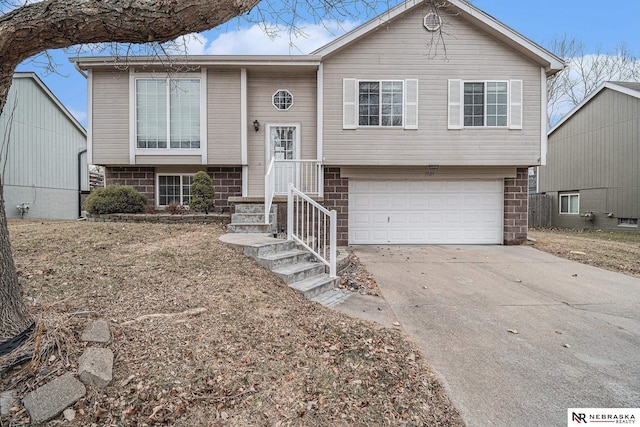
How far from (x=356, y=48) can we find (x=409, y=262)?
603cm

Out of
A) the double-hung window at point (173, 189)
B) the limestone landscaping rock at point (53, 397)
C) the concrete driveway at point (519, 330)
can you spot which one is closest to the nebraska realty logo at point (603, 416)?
the concrete driveway at point (519, 330)

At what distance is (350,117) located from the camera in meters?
9.13

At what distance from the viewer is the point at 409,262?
732 centimetres

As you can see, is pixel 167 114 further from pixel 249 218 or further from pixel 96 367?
pixel 96 367

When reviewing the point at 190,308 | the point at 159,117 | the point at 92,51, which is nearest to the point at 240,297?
the point at 190,308

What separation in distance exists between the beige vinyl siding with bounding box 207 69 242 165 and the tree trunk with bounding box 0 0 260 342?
6572 millimetres

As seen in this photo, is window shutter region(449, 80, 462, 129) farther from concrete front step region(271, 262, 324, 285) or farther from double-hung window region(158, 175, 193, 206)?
double-hung window region(158, 175, 193, 206)

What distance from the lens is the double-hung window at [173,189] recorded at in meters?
9.68

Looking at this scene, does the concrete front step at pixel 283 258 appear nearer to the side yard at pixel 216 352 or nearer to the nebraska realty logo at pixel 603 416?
the side yard at pixel 216 352

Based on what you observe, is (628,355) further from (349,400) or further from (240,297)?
(240,297)

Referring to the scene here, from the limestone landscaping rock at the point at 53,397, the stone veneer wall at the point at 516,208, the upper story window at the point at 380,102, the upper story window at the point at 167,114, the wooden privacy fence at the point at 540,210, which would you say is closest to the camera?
the limestone landscaping rock at the point at 53,397

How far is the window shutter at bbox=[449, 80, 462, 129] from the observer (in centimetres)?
920

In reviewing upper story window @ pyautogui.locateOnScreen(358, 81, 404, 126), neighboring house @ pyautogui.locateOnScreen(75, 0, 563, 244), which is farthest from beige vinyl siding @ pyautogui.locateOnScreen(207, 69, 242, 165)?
upper story window @ pyautogui.locateOnScreen(358, 81, 404, 126)

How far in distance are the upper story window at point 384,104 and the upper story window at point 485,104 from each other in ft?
3.64
